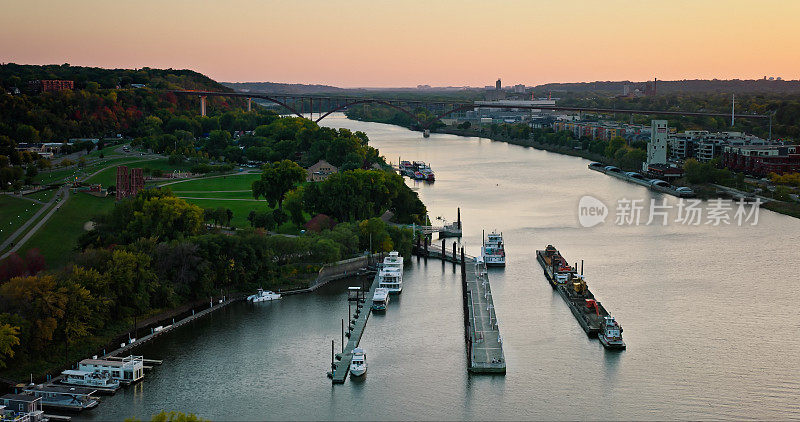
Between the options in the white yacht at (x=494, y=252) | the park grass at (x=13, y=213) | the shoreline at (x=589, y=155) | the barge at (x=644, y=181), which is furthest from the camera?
the barge at (x=644, y=181)

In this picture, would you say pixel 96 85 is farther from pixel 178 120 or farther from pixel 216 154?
pixel 216 154

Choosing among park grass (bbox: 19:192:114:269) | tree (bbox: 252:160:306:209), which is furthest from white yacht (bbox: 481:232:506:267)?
park grass (bbox: 19:192:114:269)

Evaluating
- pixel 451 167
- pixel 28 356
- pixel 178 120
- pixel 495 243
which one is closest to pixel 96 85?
pixel 178 120

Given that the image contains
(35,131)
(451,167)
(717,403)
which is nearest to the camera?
(717,403)

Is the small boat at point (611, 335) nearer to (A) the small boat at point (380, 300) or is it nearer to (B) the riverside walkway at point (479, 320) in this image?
(B) the riverside walkway at point (479, 320)

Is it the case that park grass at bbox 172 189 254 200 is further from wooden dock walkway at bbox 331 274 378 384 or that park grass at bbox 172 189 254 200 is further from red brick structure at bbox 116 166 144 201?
wooden dock walkway at bbox 331 274 378 384

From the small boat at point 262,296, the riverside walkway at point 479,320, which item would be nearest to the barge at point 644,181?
the riverside walkway at point 479,320

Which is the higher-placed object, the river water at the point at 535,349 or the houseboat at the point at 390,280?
the houseboat at the point at 390,280
